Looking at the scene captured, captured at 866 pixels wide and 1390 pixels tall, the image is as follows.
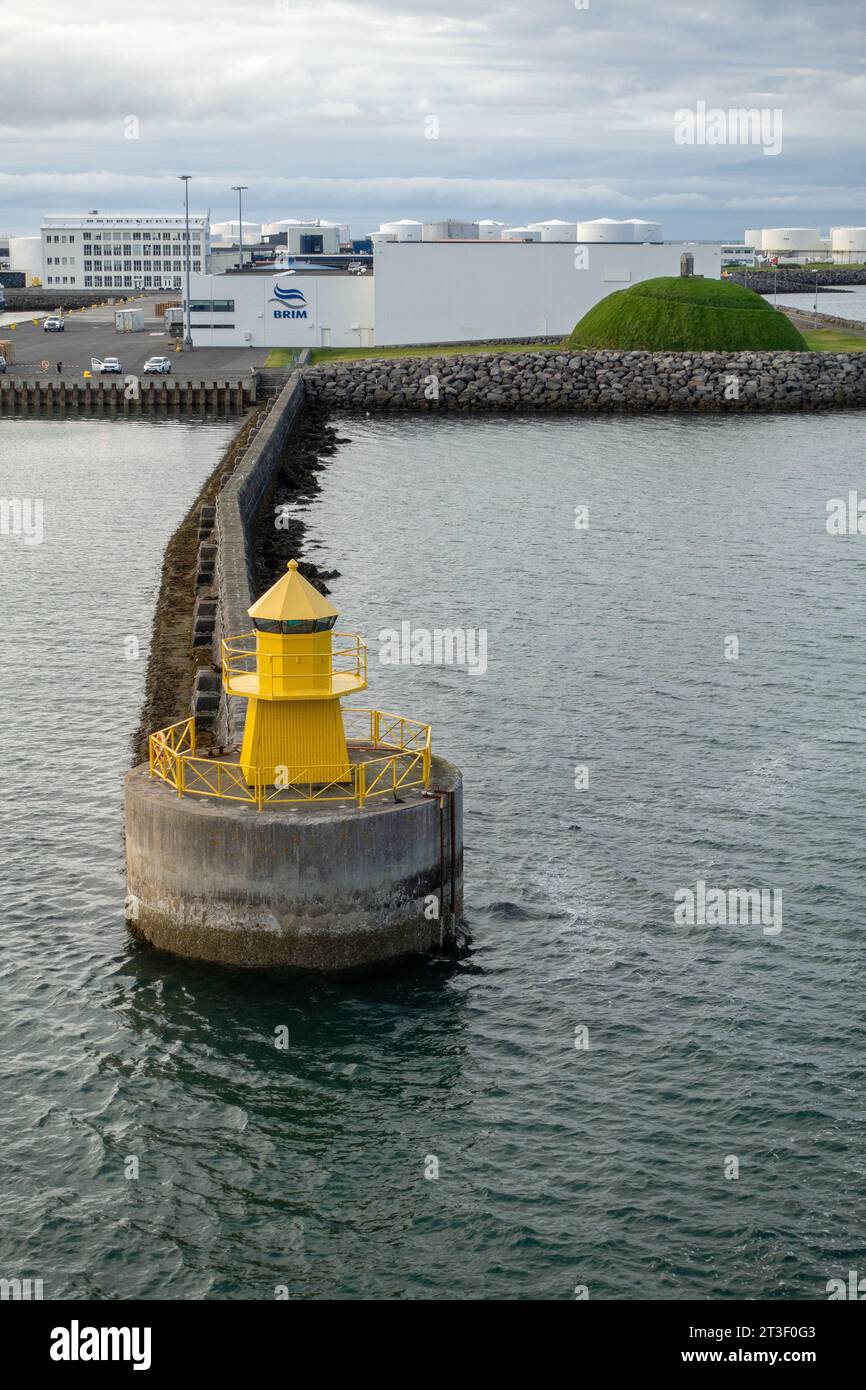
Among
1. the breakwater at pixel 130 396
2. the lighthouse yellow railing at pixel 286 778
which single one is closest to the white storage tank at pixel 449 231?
the breakwater at pixel 130 396

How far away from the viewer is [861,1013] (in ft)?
68.0

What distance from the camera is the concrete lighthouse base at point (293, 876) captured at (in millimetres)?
20938

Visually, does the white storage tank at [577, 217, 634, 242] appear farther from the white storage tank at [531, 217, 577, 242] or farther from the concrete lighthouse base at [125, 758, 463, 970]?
the concrete lighthouse base at [125, 758, 463, 970]

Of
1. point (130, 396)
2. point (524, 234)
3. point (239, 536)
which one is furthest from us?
point (524, 234)

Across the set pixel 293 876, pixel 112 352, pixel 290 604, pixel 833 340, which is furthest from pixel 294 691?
pixel 833 340

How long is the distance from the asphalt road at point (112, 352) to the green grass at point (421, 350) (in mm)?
4390

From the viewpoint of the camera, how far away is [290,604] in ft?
70.2

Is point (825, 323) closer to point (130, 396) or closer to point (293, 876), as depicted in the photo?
point (130, 396)

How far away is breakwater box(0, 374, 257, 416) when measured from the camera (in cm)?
8919

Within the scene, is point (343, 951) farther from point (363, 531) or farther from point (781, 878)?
point (363, 531)

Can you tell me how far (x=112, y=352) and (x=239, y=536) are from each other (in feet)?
240

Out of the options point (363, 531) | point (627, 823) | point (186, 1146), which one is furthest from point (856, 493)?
point (186, 1146)

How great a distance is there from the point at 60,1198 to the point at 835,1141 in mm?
8167

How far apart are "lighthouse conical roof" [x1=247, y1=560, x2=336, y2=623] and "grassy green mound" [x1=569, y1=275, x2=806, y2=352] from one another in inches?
3125
